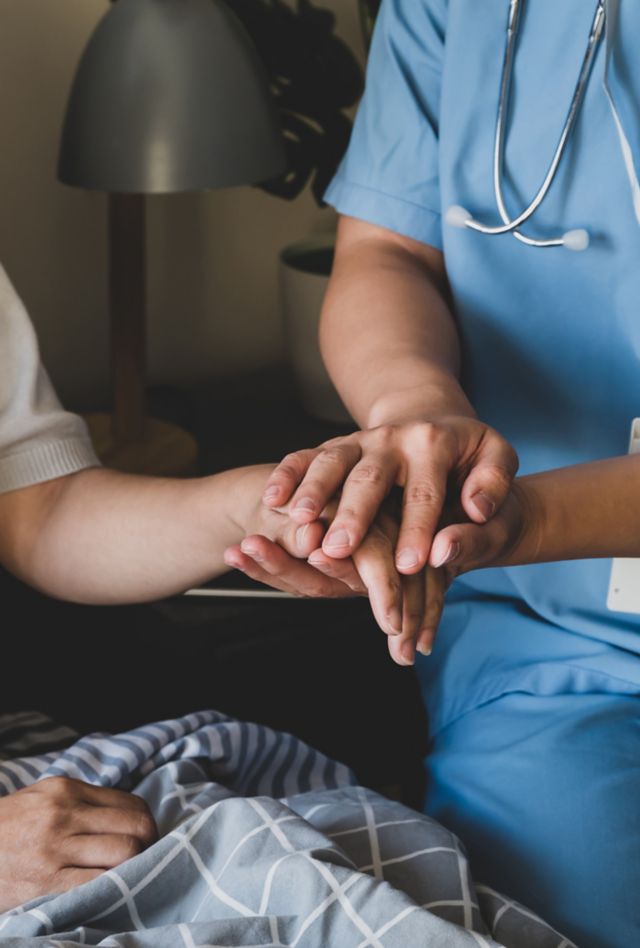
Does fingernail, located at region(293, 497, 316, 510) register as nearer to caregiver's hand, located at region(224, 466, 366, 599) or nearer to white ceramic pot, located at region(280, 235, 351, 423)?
caregiver's hand, located at region(224, 466, 366, 599)

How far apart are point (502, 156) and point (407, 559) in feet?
1.43

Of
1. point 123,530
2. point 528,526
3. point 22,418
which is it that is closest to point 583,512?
point 528,526

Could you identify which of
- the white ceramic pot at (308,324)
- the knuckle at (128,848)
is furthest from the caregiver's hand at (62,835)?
the white ceramic pot at (308,324)

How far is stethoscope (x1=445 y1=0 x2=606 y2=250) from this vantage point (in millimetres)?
956

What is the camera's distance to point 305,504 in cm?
75

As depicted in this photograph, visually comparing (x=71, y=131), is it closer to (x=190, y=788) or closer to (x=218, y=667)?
(x=218, y=667)

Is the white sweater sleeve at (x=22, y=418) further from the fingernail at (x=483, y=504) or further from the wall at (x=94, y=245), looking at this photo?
the wall at (x=94, y=245)

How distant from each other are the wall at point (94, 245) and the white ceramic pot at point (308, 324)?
0.55 ft

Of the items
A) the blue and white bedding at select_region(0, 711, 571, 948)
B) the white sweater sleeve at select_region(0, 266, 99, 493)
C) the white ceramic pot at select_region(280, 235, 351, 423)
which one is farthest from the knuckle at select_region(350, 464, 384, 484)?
the white ceramic pot at select_region(280, 235, 351, 423)

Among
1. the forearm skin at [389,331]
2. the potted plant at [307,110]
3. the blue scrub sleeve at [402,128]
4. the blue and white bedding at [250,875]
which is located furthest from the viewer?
the potted plant at [307,110]

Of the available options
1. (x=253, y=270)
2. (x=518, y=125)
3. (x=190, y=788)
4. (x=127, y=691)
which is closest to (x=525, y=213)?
(x=518, y=125)

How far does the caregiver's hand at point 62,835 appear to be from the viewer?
80cm

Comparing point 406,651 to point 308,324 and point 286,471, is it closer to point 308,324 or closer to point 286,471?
point 286,471

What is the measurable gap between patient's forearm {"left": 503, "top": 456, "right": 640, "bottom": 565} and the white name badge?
95 mm
